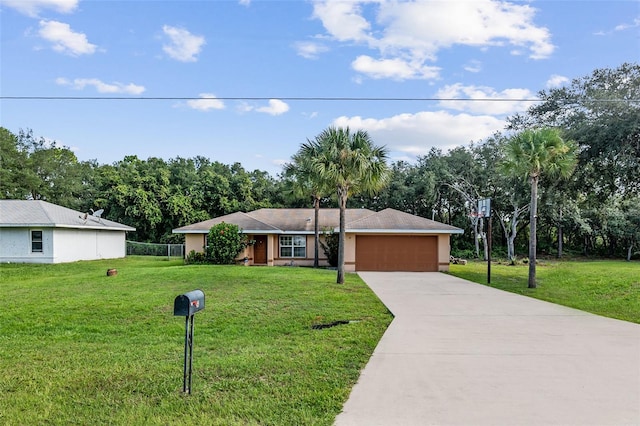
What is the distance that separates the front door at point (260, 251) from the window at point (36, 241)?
10.8m

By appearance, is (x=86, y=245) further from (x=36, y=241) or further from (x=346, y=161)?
(x=346, y=161)

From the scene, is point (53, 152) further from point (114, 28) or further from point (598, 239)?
point (598, 239)

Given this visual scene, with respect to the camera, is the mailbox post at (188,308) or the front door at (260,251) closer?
the mailbox post at (188,308)

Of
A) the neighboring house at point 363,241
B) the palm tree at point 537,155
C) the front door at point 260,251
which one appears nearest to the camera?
the palm tree at point 537,155

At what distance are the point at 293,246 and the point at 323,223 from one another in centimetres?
236

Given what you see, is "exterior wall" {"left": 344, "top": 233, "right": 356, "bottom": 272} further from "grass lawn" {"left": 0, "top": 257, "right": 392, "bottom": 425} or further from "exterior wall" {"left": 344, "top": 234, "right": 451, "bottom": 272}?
"grass lawn" {"left": 0, "top": 257, "right": 392, "bottom": 425}

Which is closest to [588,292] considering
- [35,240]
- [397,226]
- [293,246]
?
[397,226]

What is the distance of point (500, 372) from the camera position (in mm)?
4887

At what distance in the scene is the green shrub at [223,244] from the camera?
69.2 feet

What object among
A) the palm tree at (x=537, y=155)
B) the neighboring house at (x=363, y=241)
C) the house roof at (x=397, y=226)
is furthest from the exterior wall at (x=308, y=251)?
the palm tree at (x=537, y=155)

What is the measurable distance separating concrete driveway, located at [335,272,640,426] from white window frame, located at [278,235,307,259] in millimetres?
15254

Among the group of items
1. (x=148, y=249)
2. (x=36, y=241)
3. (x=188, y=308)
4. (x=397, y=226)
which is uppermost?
(x=397, y=226)

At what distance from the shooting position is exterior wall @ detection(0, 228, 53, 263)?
20.9 metres

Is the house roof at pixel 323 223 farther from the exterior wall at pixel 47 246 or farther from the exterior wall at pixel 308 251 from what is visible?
the exterior wall at pixel 47 246
